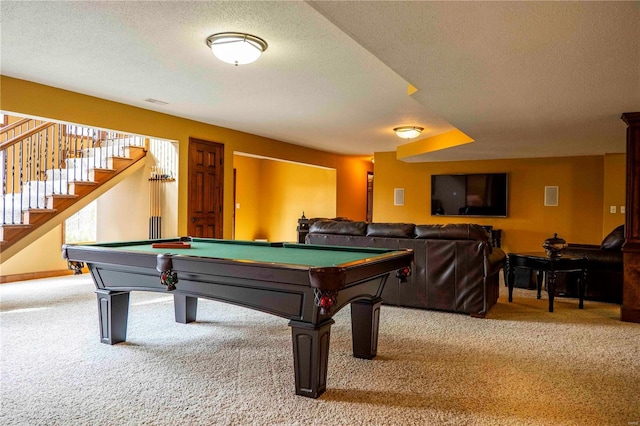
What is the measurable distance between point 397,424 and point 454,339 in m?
1.67

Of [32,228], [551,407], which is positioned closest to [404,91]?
[551,407]

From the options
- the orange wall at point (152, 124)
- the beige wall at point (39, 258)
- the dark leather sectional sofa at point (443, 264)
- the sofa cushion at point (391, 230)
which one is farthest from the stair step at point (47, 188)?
the sofa cushion at point (391, 230)

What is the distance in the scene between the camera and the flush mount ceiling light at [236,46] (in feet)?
11.0

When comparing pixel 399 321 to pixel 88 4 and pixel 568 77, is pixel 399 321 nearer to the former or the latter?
pixel 568 77

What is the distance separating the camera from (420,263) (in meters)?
4.68

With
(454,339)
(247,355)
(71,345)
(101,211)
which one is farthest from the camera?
(101,211)

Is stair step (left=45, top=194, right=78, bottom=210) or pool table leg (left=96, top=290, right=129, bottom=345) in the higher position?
stair step (left=45, top=194, right=78, bottom=210)

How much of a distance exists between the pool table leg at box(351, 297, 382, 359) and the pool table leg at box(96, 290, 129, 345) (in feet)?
5.99

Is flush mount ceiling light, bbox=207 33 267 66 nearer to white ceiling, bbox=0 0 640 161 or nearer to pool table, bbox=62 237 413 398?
white ceiling, bbox=0 0 640 161

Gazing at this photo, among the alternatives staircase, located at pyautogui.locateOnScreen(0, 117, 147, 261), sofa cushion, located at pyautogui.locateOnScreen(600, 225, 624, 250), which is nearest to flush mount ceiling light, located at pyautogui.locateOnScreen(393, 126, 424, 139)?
sofa cushion, located at pyautogui.locateOnScreen(600, 225, 624, 250)

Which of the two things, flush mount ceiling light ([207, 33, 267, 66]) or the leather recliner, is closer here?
flush mount ceiling light ([207, 33, 267, 66])

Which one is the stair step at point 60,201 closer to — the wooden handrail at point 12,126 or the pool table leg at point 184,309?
the wooden handrail at point 12,126

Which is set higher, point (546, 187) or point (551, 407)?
point (546, 187)

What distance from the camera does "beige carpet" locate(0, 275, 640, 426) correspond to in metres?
2.34
